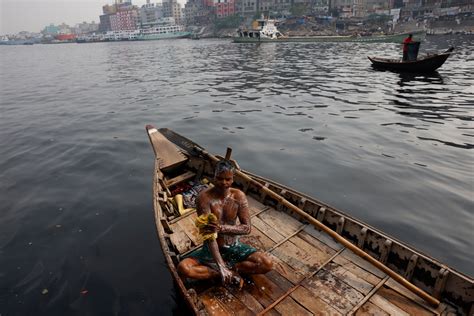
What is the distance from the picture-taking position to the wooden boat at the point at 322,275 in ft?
15.8

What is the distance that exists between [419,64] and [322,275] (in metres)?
28.6

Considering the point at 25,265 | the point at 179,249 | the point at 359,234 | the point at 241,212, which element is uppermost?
the point at 241,212

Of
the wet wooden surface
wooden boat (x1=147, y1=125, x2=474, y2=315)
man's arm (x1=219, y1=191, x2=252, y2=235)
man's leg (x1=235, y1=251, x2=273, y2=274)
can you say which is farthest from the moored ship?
man's leg (x1=235, y1=251, x2=273, y2=274)

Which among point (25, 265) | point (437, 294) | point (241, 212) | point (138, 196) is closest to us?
point (437, 294)

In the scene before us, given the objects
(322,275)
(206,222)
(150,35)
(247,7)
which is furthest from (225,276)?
(247,7)

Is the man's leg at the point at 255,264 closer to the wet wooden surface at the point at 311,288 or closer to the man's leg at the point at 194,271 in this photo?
Result: the wet wooden surface at the point at 311,288

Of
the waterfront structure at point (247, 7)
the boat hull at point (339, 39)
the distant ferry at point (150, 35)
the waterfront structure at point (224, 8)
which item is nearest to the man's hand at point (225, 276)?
the boat hull at point (339, 39)

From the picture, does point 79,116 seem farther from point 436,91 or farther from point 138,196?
point 436,91

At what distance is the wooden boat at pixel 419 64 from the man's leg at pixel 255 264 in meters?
28.6

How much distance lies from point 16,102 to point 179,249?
25.4 m

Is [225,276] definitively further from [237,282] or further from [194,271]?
[194,271]

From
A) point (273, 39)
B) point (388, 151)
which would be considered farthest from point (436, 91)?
point (273, 39)

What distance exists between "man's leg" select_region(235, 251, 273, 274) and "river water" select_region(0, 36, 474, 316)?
175 centimetres

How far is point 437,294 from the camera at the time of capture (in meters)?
5.02
